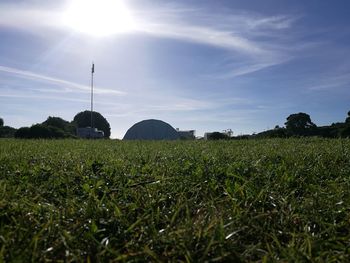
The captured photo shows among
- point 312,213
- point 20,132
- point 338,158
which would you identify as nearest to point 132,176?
point 312,213

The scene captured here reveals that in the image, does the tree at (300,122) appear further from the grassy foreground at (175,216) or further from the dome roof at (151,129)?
the grassy foreground at (175,216)

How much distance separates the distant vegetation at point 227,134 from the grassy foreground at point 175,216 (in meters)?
10.5

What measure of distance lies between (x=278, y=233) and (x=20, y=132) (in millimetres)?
35466

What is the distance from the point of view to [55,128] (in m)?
42.1

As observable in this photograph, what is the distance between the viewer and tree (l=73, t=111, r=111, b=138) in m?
90.8

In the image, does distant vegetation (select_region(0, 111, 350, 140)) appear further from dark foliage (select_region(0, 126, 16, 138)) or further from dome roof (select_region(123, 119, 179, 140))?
dome roof (select_region(123, 119, 179, 140))

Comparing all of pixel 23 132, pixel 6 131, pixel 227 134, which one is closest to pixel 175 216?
pixel 227 134

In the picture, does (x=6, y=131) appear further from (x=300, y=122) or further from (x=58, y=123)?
(x=300, y=122)

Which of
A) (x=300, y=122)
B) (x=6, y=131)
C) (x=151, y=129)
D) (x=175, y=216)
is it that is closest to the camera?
(x=175, y=216)

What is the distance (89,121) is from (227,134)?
236ft

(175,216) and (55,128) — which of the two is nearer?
(175,216)

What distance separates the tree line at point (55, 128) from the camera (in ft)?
113

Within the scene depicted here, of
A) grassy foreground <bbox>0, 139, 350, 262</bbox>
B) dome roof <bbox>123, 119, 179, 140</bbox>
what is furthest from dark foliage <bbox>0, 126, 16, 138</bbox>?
grassy foreground <bbox>0, 139, 350, 262</bbox>

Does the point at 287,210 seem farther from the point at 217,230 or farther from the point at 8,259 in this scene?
the point at 8,259
